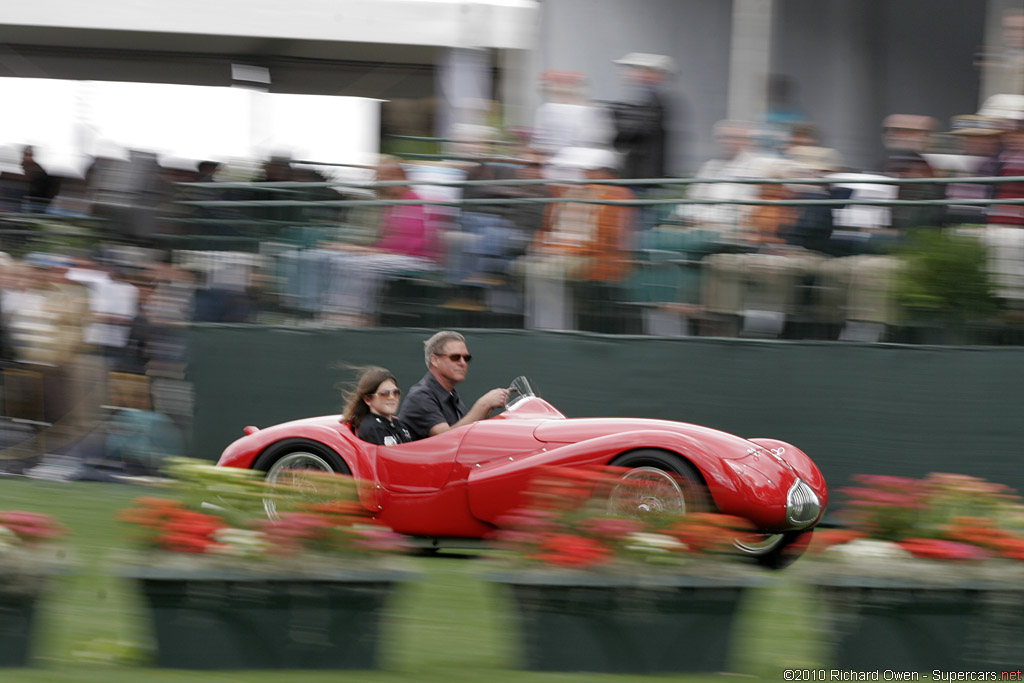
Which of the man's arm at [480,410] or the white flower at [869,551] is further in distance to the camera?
the man's arm at [480,410]

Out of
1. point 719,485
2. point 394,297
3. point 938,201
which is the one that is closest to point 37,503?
point 394,297

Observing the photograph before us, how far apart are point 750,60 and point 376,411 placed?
5.38 metres

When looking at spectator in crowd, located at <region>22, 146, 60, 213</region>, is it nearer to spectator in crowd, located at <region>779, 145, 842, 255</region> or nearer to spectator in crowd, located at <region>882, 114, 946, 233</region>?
spectator in crowd, located at <region>779, 145, 842, 255</region>

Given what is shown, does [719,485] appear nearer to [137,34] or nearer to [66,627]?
[66,627]

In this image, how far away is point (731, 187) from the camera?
952 centimetres

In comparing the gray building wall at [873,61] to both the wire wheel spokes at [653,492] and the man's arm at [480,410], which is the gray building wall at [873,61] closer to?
the man's arm at [480,410]

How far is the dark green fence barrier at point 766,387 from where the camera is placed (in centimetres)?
913

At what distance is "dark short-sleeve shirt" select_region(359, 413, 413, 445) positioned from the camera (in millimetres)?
8148

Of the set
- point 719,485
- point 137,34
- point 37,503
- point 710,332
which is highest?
point 137,34

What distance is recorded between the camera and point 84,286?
10.6 m

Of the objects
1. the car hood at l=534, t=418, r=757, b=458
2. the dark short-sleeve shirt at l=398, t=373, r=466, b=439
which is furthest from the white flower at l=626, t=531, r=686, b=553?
the dark short-sleeve shirt at l=398, t=373, r=466, b=439

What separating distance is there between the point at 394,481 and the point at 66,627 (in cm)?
258

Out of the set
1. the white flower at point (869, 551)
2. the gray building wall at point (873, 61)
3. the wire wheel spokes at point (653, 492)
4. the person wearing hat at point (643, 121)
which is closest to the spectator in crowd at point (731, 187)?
the person wearing hat at point (643, 121)

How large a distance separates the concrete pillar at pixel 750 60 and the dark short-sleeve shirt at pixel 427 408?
14.8 feet
